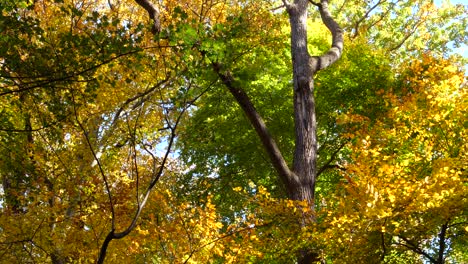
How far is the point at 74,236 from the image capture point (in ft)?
30.5

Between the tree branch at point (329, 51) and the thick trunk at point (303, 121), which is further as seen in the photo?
the tree branch at point (329, 51)

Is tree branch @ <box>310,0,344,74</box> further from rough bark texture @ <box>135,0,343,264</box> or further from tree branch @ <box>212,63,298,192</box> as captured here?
tree branch @ <box>212,63,298,192</box>

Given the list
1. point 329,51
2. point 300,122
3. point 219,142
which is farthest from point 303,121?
point 219,142

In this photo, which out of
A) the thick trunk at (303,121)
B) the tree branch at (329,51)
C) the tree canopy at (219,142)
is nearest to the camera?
the tree canopy at (219,142)

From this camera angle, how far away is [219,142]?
1314 centimetres

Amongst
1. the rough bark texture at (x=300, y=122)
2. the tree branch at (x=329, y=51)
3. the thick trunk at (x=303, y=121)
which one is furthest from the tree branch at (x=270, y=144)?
the tree branch at (x=329, y=51)

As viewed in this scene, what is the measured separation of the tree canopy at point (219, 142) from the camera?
4.38m

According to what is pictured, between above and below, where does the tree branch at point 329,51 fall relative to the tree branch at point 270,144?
above

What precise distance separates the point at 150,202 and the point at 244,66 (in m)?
4.76

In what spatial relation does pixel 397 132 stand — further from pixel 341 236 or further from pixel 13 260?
pixel 13 260

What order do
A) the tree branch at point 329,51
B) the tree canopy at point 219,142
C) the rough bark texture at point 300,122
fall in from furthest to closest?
1. the tree branch at point 329,51
2. the rough bark texture at point 300,122
3. the tree canopy at point 219,142

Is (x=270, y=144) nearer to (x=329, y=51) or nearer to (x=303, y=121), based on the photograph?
(x=303, y=121)

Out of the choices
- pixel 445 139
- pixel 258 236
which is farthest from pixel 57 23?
pixel 445 139

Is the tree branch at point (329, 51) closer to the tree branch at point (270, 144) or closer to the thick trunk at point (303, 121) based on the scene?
the thick trunk at point (303, 121)
